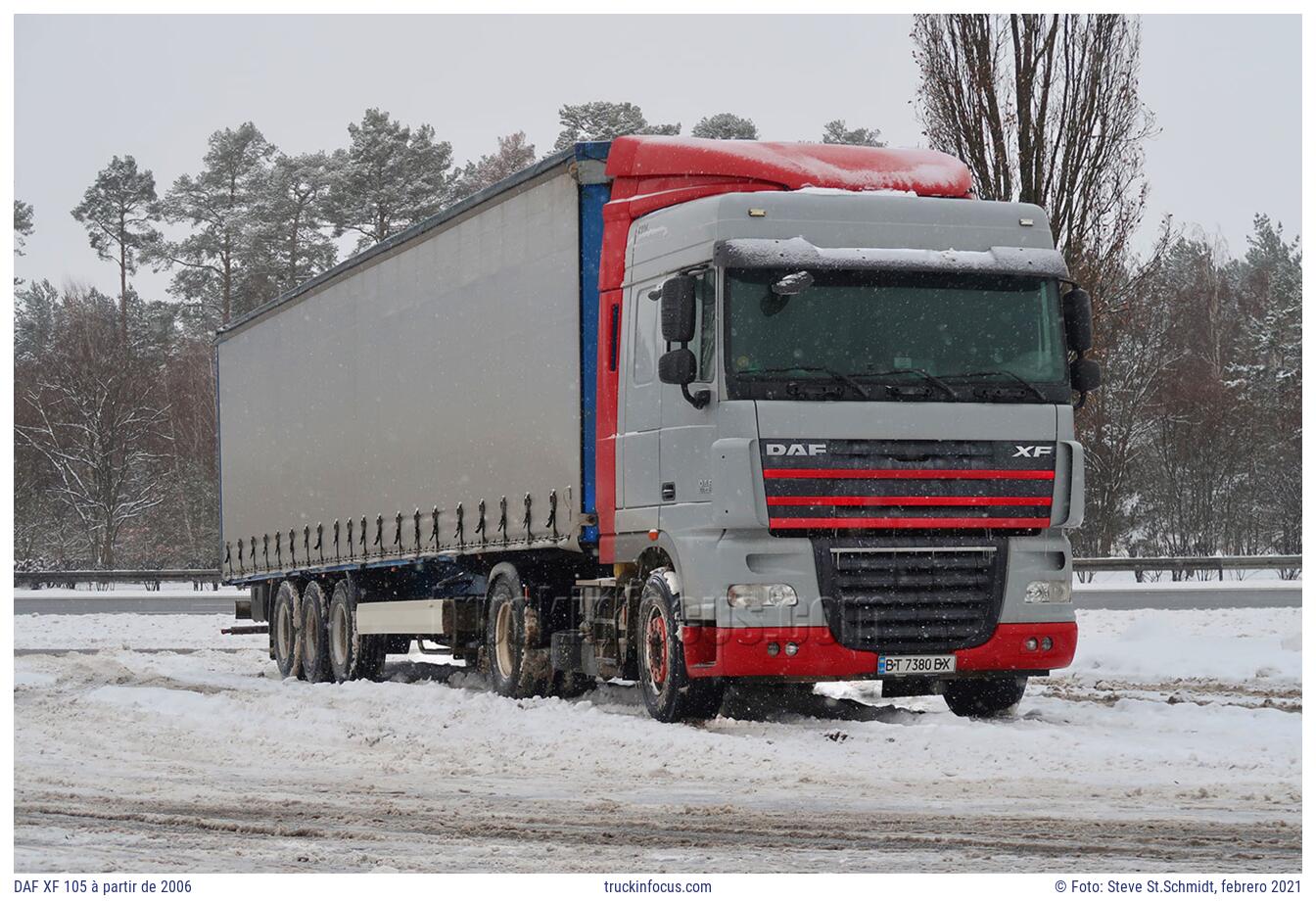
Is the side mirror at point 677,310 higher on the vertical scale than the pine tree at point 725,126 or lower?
lower

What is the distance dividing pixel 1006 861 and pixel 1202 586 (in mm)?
27523

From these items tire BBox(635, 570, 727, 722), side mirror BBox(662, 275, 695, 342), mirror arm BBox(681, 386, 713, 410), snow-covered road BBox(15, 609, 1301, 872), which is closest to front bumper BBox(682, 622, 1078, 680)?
tire BBox(635, 570, 727, 722)

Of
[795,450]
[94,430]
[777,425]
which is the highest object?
[94,430]

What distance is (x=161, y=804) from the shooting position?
1009 cm

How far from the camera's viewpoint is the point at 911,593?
12.8 m

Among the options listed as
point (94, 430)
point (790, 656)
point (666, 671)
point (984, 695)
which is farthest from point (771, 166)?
point (94, 430)

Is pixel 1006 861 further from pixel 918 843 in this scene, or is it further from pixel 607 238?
pixel 607 238

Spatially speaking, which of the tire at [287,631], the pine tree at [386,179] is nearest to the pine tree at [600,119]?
the pine tree at [386,179]

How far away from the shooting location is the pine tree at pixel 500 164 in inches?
2645

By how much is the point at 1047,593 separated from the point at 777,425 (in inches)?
91.5

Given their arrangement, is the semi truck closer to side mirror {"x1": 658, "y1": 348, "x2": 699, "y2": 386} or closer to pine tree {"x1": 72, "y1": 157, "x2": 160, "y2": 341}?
side mirror {"x1": 658, "y1": 348, "x2": 699, "y2": 386}

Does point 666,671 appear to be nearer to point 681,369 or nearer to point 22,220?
point 681,369

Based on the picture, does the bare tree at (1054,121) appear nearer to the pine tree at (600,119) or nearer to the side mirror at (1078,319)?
the side mirror at (1078,319)

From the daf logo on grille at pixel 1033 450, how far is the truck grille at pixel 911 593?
0.64 m
